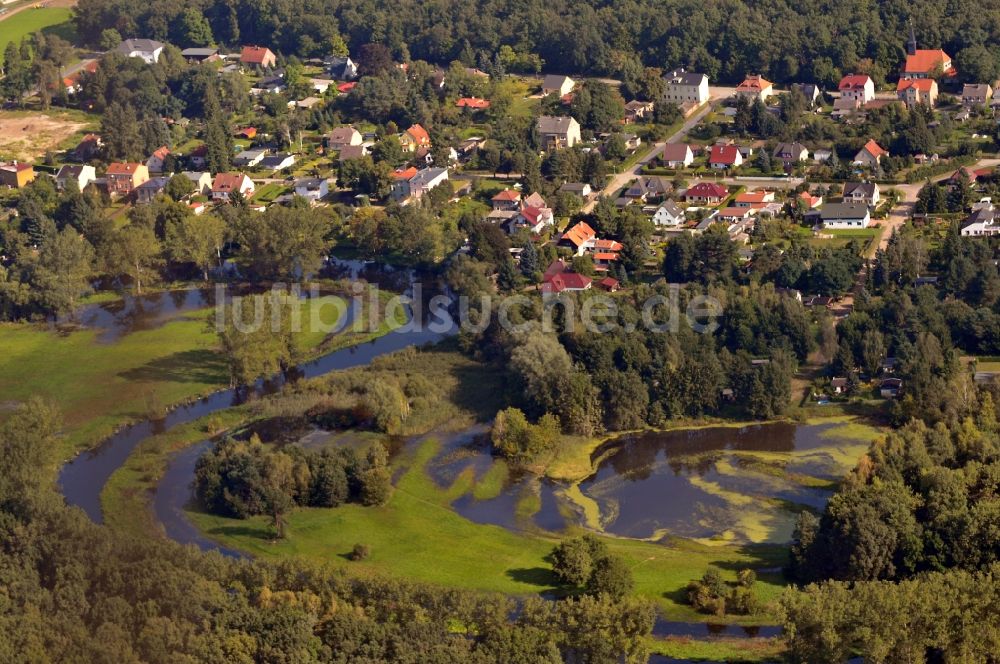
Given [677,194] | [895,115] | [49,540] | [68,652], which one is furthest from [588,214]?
[68,652]

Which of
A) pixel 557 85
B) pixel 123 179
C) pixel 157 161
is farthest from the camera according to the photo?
pixel 557 85

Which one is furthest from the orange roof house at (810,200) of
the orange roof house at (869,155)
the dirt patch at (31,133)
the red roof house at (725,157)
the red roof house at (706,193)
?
the dirt patch at (31,133)

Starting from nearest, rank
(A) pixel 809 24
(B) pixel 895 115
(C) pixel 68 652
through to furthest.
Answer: (C) pixel 68 652 < (B) pixel 895 115 < (A) pixel 809 24

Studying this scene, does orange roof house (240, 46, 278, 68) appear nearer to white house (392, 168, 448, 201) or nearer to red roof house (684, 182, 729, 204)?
white house (392, 168, 448, 201)

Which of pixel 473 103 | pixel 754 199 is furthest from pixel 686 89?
pixel 754 199

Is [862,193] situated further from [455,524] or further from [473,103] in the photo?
[455,524]

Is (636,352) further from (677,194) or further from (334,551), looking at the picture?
(677,194)

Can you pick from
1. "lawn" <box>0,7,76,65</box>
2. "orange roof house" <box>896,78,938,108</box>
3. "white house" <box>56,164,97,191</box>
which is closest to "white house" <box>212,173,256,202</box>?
"white house" <box>56,164,97,191</box>
